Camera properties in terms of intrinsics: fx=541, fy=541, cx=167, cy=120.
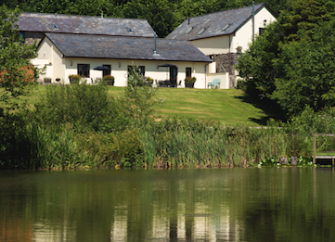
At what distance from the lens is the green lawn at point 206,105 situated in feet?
134

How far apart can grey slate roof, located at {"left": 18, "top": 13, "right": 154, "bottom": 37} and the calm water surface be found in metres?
48.1

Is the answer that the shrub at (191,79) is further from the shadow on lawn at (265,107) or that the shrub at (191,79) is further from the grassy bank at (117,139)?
the grassy bank at (117,139)

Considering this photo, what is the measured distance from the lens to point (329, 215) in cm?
1254

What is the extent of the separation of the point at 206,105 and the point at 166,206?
32518 mm

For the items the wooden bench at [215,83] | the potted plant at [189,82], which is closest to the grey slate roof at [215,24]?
the wooden bench at [215,83]

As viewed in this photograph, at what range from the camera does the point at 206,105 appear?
46.2m

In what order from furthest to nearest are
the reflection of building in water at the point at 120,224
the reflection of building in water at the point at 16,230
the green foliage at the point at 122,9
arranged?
the green foliage at the point at 122,9
the reflection of building in water at the point at 120,224
the reflection of building in water at the point at 16,230

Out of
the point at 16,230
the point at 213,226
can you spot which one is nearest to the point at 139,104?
the point at 213,226

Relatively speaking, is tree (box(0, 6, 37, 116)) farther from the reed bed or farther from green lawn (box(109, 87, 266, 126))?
green lawn (box(109, 87, 266, 126))

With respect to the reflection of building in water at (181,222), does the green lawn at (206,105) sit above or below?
above

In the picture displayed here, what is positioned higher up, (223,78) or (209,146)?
(223,78)

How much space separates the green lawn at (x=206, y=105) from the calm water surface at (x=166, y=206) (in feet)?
61.3

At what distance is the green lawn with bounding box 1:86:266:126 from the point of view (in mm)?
40906

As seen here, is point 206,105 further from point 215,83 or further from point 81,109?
point 81,109
